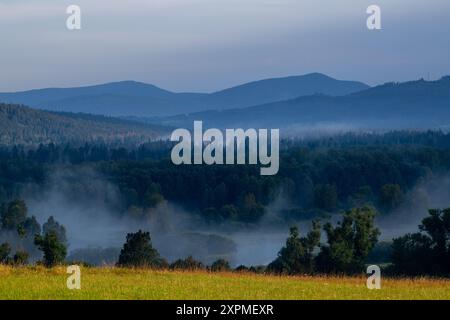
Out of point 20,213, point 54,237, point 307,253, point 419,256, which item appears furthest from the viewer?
point 20,213

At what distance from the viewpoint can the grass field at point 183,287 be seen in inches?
1027

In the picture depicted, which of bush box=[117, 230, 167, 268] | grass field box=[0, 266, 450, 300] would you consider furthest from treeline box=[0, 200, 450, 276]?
grass field box=[0, 266, 450, 300]

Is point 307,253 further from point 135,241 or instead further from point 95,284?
point 95,284

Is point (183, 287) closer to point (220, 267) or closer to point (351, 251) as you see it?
point (220, 267)

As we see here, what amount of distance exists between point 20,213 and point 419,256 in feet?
409

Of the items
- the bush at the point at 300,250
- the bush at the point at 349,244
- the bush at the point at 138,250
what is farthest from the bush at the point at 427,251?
the bush at the point at 138,250

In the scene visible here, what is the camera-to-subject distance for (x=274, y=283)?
30.6m

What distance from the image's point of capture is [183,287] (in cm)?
2827

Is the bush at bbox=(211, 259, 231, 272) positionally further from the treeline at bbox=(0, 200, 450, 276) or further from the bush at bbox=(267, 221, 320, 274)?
the bush at bbox=(267, 221, 320, 274)

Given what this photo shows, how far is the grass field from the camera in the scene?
2609 cm

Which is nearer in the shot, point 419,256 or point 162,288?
point 162,288

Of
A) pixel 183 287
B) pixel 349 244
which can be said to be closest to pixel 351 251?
pixel 349 244
